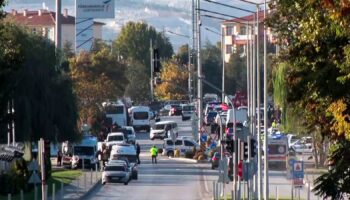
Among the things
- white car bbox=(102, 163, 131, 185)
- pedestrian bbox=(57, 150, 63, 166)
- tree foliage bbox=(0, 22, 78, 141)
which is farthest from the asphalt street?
pedestrian bbox=(57, 150, 63, 166)

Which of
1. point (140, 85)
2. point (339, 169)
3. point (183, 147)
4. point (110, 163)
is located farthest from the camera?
point (140, 85)

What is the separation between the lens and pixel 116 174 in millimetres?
67250

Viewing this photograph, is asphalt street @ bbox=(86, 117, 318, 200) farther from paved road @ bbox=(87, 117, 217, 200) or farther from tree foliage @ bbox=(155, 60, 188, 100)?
tree foliage @ bbox=(155, 60, 188, 100)

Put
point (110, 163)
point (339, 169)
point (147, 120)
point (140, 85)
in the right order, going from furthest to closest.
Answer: point (140, 85) < point (147, 120) < point (110, 163) < point (339, 169)

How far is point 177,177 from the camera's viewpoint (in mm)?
71875

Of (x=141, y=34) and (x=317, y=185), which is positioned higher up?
(x=141, y=34)

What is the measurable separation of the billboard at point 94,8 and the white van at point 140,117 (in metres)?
19.8

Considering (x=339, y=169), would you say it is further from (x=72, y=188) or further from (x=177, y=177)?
(x=177, y=177)

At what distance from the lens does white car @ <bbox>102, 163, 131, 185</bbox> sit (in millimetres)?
67250

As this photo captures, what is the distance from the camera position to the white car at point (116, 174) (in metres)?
67.2

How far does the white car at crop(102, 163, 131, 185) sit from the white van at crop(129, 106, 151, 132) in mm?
54716

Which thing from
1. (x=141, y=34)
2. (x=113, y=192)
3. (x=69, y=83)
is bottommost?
(x=113, y=192)

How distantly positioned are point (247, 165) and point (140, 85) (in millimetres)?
116661

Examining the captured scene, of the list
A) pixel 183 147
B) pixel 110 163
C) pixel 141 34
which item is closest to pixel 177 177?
pixel 110 163
